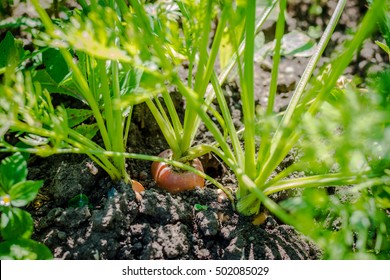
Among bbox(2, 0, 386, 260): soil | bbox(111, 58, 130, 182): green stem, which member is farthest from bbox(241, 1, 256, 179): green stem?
bbox(111, 58, 130, 182): green stem

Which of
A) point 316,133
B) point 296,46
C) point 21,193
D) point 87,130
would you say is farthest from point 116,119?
point 296,46

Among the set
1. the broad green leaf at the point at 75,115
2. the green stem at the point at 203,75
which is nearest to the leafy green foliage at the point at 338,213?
the green stem at the point at 203,75

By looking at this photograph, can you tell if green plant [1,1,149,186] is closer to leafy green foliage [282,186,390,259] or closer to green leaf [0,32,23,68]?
green leaf [0,32,23,68]

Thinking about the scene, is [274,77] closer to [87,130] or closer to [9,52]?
[87,130]

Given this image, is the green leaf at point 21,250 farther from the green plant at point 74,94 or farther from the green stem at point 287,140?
the green stem at point 287,140

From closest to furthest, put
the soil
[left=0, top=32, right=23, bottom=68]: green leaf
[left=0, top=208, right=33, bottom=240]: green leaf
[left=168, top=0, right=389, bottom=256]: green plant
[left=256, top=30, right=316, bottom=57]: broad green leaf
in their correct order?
[left=168, top=0, right=389, bottom=256]: green plant, [left=0, top=208, right=33, bottom=240]: green leaf, the soil, [left=0, top=32, right=23, bottom=68]: green leaf, [left=256, top=30, right=316, bottom=57]: broad green leaf
